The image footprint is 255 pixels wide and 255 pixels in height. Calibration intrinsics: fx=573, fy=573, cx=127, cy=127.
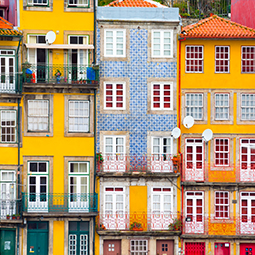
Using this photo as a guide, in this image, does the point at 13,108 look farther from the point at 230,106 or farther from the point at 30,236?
the point at 230,106

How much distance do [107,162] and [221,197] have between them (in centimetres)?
592

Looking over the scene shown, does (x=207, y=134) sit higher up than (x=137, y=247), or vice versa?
(x=207, y=134)

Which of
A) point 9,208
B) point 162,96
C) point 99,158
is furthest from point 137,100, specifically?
point 9,208

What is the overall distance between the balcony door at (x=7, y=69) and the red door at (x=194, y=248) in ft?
37.6

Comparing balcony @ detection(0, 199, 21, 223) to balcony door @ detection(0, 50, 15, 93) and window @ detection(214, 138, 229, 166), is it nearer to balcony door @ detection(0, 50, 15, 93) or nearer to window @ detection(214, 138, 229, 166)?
balcony door @ detection(0, 50, 15, 93)

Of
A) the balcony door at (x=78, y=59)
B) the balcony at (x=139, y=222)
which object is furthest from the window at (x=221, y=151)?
the balcony door at (x=78, y=59)

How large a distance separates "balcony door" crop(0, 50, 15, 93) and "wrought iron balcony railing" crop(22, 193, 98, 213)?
17.3 ft

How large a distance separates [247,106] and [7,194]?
12.5 metres

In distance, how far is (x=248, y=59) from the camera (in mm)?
28672

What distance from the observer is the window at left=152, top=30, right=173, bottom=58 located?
2841 centimetres

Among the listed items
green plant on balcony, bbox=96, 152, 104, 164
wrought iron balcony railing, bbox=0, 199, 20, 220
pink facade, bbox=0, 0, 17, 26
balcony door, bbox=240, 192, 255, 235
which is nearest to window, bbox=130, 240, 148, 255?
green plant on balcony, bbox=96, 152, 104, 164

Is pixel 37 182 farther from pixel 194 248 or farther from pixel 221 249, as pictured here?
pixel 221 249

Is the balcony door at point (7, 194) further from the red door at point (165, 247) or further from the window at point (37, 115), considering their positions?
the red door at point (165, 247)

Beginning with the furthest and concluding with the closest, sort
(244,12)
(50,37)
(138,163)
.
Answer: (244,12)
(138,163)
(50,37)
